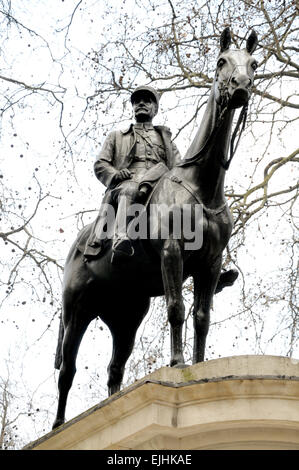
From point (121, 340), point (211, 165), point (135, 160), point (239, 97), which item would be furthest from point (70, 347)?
point (239, 97)

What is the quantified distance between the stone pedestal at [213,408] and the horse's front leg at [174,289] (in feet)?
2.14

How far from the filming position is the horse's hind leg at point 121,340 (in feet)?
29.9

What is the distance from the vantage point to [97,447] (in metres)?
7.23

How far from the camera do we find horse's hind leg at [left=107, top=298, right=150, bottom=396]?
9.11 meters

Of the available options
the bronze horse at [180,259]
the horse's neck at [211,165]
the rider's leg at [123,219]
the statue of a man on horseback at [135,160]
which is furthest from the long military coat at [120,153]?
the horse's neck at [211,165]

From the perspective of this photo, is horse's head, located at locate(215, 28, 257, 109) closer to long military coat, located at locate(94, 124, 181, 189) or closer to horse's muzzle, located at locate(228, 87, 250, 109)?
horse's muzzle, located at locate(228, 87, 250, 109)

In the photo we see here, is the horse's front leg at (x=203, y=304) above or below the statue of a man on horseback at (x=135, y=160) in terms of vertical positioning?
below

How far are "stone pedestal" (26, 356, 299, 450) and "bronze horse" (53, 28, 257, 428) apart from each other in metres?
0.66

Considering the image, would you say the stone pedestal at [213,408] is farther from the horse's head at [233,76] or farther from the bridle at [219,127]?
the horse's head at [233,76]

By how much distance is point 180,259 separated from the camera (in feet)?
25.7

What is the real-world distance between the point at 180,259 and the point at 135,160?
1519mm

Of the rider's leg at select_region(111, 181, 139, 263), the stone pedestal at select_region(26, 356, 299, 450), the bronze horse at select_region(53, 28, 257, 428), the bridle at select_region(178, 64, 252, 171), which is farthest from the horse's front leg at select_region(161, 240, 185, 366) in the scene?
the bridle at select_region(178, 64, 252, 171)

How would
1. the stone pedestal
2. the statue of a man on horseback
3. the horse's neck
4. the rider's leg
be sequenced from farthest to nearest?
1. the statue of a man on horseback
2. the horse's neck
3. the rider's leg
4. the stone pedestal
